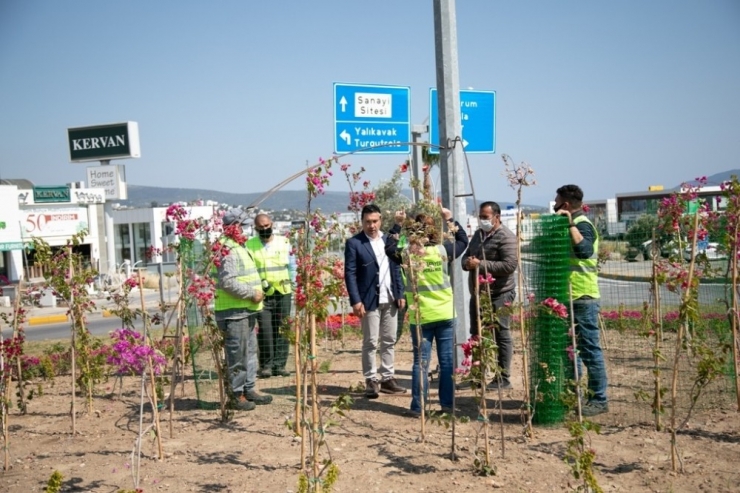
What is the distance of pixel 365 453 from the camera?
520 centimetres

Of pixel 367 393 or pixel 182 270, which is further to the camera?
pixel 367 393

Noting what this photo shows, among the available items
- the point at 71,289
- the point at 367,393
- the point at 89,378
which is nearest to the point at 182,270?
the point at 71,289

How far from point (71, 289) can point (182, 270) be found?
1.02 m

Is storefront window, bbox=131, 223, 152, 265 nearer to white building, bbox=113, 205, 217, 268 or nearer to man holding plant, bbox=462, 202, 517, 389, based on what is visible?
white building, bbox=113, 205, 217, 268

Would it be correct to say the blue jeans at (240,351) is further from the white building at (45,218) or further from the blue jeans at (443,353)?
the white building at (45,218)

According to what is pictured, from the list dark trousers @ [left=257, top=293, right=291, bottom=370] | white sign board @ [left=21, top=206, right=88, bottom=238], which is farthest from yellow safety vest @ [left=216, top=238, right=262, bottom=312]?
white sign board @ [left=21, top=206, right=88, bottom=238]

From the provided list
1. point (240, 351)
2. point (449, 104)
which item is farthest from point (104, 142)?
point (240, 351)

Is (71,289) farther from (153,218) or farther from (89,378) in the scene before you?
(153,218)

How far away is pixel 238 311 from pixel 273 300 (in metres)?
1.73

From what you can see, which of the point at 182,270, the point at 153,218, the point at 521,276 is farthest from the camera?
the point at 153,218

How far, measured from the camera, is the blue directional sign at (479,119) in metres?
9.77

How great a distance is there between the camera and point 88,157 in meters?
45.2

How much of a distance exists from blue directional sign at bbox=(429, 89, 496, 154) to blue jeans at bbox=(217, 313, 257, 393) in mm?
4413

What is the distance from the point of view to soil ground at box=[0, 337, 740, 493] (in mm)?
4590
